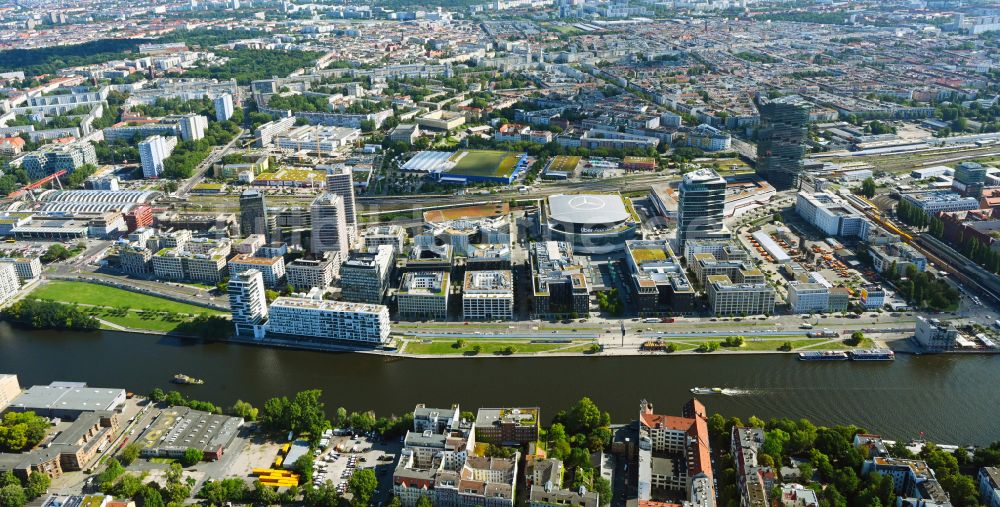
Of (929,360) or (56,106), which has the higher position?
(56,106)

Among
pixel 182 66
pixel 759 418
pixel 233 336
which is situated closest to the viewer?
pixel 759 418

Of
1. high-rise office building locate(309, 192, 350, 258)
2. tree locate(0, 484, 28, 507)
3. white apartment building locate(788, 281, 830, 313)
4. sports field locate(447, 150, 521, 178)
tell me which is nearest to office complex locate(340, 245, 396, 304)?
high-rise office building locate(309, 192, 350, 258)

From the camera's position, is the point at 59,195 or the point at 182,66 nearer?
the point at 59,195

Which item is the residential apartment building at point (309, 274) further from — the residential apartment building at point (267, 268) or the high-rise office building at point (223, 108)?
the high-rise office building at point (223, 108)

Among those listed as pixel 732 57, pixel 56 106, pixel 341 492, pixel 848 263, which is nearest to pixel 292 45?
pixel 56 106

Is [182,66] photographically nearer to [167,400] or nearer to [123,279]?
[123,279]

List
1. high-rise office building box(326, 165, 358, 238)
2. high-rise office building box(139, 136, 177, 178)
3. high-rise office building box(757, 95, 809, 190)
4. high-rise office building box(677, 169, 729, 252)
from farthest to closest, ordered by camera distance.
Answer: high-rise office building box(139, 136, 177, 178)
high-rise office building box(757, 95, 809, 190)
high-rise office building box(326, 165, 358, 238)
high-rise office building box(677, 169, 729, 252)

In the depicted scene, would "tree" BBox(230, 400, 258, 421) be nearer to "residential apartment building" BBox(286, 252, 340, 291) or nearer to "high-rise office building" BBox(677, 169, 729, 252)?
"residential apartment building" BBox(286, 252, 340, 291)
